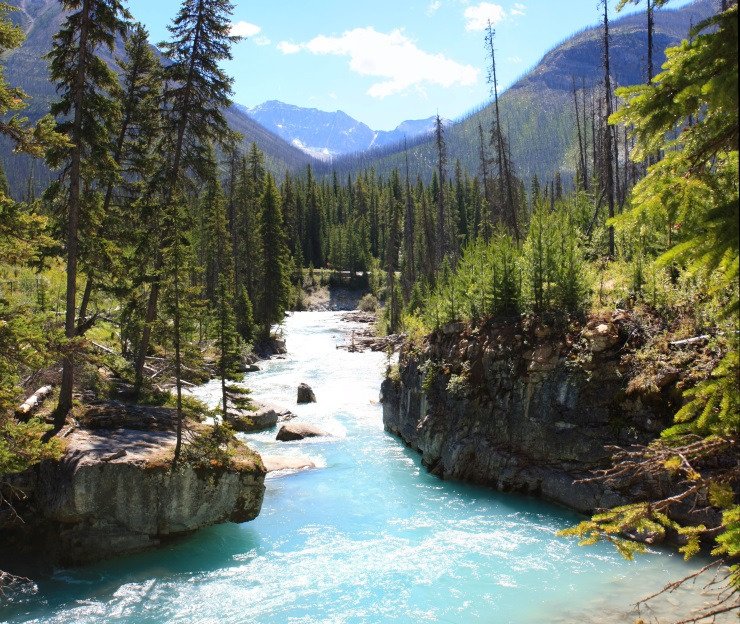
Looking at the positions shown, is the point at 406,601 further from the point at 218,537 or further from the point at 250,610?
the point at 218,537

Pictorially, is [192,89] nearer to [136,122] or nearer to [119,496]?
[136,122]

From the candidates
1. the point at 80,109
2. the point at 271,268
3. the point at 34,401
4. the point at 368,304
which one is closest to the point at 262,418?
the point at 34,401

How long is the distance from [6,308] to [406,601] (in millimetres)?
8622

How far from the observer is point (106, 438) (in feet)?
41.7

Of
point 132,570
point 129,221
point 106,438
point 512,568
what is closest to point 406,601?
point 512,568

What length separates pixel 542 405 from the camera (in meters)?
14.4

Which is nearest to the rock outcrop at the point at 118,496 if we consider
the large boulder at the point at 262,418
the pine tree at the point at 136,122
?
the pine tree at the point at 136,122

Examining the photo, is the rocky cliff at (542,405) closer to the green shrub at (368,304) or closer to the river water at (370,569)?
the river water at (370,569)

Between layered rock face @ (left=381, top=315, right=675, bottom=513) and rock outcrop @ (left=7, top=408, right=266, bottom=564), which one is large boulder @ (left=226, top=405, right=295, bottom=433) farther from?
rock outcrop @ (left=7, top=408, right=266, bottom=564)

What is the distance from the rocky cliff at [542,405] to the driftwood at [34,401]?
11.1m

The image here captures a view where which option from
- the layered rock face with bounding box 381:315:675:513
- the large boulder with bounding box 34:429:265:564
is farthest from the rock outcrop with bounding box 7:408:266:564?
the layered rock face with bounding box 381:315:675:513

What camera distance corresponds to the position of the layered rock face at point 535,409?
12774 mm

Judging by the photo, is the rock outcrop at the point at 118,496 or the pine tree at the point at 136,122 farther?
the pine tree at the point at 136,122

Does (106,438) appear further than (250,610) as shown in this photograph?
Yes
